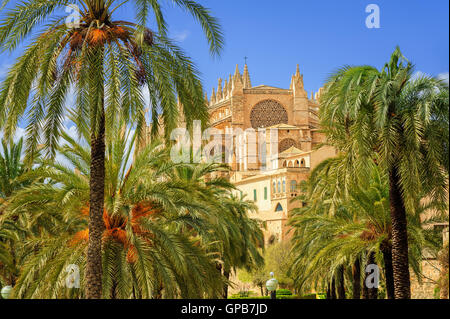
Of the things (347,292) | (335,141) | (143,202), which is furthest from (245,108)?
(143,202)

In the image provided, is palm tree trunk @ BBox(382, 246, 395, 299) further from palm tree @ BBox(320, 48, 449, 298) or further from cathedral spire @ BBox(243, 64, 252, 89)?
cathedral spire @ BBox(243, 64, 252, 89)

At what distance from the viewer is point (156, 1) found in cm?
1167

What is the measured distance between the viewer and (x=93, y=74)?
1154 cm

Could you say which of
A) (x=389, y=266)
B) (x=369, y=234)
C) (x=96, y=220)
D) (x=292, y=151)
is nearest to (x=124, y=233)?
(x=96, y=220)

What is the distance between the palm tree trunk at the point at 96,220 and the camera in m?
11.9

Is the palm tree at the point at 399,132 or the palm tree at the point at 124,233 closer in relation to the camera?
the palm tree at the point at 124,233

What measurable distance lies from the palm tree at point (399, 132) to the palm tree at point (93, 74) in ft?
12.4

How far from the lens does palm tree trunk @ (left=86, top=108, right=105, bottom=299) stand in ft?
39.0

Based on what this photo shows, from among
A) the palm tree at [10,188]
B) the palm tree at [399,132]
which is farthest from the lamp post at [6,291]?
the palm tree at [399,132]

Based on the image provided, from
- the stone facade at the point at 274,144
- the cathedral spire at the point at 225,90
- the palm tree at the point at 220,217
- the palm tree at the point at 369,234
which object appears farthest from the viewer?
the cathedral spire at the point at 225,90

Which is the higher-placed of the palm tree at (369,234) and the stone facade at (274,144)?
the stone facade at (274,144)

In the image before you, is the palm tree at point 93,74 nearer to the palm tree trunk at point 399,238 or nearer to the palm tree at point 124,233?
the palm tree at point 124,233

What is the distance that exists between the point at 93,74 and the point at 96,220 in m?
2.71

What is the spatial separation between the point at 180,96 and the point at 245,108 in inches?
2009
